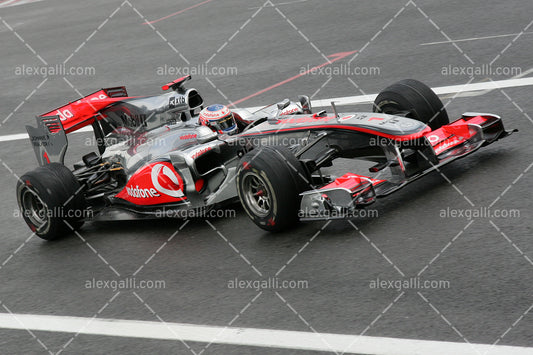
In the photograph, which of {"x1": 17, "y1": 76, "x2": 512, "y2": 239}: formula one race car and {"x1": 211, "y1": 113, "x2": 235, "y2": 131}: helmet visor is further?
{"x1": 211, "y1": 113, "x2": 235, "y2": 131}: helmet visor

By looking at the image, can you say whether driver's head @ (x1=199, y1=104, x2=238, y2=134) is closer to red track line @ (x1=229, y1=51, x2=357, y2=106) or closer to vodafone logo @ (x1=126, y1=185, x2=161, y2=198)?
vodafone logo @ (x1=126, y1=185, x2=161, y2=198)

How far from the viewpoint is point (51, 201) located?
753cm

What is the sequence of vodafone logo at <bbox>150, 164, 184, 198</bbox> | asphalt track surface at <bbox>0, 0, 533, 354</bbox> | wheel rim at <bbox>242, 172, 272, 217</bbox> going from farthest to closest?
vodafone logo at <bbox>150, 164, 184, 198</bbox>
wheel rim at <bbox>242, 172, 272, 217</bbox>
asphalt track surface at <bbox>0, 0, 533, 354</bbox>

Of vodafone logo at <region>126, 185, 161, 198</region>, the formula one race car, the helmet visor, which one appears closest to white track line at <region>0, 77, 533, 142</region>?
the formula one race car

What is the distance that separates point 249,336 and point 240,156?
249 centimetres

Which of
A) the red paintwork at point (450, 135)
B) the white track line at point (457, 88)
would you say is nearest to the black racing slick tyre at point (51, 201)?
the red paintwork at point (450, 135)

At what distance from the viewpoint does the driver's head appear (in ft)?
25.2

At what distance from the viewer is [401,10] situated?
14914 millimetres

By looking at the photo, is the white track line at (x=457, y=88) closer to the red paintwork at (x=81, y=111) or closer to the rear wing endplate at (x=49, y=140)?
the red paintwork at (x=81, y=111)

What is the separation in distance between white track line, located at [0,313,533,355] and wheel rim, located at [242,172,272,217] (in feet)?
4.70

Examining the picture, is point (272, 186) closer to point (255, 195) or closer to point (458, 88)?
point (255, 195)

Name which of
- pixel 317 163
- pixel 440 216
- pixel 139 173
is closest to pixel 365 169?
pixel 317 163

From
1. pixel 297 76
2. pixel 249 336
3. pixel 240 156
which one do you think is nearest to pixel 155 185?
pixel 240 156

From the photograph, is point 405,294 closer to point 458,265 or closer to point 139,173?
point 458,265
